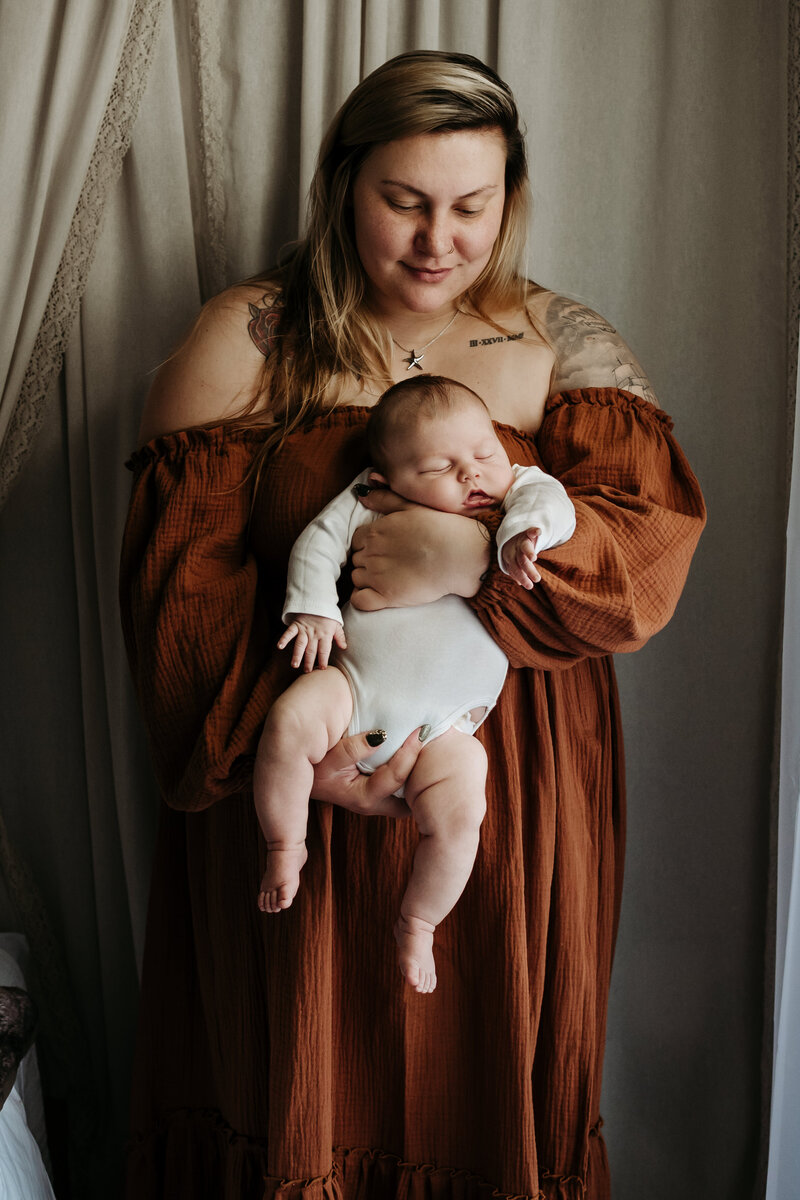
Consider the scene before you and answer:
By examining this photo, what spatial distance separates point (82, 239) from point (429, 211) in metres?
0.71

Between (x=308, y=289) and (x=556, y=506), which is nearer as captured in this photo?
(x=556, y=506)

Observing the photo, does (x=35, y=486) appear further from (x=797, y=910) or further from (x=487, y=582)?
(x=797, y=910)

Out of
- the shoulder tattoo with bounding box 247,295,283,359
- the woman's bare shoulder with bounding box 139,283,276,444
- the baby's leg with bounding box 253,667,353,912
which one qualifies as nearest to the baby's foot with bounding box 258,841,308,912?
the baby's leg with bounding box 253,667,353,912

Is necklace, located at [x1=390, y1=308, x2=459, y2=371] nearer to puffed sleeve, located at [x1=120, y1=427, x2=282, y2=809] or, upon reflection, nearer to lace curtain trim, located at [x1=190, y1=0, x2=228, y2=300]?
puffed sleeve, located at [x1=120, y1=427, x2=282, y2=809]

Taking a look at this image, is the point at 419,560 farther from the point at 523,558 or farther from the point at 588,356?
the point at 588,356

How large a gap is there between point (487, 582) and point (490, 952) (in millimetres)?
521

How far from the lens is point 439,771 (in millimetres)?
1205

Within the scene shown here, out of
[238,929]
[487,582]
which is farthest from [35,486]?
[487,582]

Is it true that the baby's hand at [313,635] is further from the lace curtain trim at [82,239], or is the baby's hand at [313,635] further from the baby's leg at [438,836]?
the lace curtain trim at [82,239]

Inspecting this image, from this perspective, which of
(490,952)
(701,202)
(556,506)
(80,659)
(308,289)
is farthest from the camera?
(80,659)

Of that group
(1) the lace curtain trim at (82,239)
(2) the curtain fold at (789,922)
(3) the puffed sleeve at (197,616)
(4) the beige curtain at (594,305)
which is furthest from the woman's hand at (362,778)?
(1) the lace curtain trim at (82,239)

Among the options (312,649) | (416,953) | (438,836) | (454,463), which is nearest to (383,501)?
(454,463)

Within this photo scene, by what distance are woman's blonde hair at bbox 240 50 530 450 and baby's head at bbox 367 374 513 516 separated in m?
0.20

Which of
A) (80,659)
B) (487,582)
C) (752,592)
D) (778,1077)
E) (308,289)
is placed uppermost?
(308,289)
